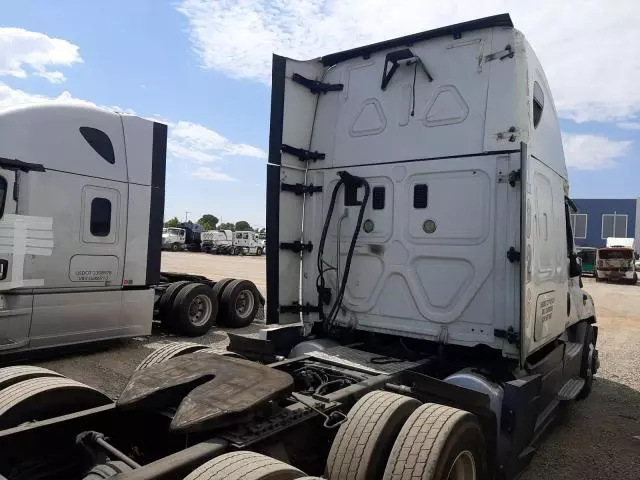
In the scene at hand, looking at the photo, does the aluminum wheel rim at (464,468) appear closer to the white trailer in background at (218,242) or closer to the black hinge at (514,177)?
the black hinge at (514,177)

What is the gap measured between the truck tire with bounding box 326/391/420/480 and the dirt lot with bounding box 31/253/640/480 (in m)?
2.10

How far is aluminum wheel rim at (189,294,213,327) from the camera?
984 cm

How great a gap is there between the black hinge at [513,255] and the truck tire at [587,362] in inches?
122

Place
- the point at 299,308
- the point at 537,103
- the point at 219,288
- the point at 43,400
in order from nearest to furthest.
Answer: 1. the point at 43,400
2. the point at 537,103
3. the point at 299,308
4. the point at 219,288

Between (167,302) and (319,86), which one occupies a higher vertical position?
(319,86)

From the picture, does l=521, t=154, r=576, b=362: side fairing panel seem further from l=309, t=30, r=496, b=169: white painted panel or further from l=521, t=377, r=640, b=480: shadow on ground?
l=521, t=377, r=640, b=480: shadow on ground

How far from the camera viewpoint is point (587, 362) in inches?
258

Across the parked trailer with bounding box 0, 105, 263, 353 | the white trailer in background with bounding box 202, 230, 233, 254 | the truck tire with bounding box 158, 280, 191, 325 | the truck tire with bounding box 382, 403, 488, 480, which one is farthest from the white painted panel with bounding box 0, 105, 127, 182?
the white trailer in background with bounding box 202, 230, 233, 254

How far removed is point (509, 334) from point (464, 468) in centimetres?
133

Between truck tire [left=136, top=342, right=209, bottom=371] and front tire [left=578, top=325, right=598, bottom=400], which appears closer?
truck tire [left=136, top=342, right=209, bottom=371]

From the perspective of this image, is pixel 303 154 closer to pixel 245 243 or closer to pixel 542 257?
pixel 542 257

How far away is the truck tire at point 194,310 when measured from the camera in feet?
31.2

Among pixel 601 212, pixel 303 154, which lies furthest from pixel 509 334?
pixel 601 212

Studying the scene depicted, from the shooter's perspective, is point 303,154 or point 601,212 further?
point 601,212
